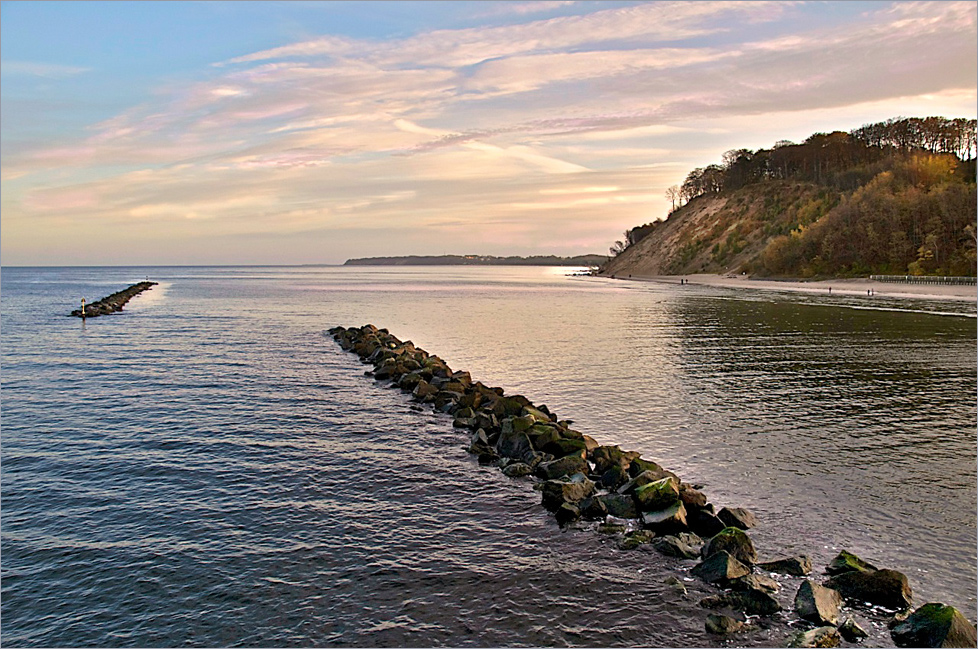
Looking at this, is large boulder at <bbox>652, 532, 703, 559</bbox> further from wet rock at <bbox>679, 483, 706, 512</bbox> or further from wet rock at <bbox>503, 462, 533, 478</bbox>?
wet rock at <bbox>503, 462, 533, 478</bbox>

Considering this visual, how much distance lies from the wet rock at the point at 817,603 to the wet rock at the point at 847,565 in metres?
0.68

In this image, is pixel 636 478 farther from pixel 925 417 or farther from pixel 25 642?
pixel 925 417

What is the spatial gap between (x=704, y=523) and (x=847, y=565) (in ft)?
7.75

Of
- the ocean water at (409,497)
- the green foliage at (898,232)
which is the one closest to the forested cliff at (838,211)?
the green foliage at (898,232)

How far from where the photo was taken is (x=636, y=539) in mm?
11312

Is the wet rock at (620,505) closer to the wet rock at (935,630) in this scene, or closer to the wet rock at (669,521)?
the wet rock at (669,521)

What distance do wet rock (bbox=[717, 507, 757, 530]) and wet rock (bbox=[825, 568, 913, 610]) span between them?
2.15m

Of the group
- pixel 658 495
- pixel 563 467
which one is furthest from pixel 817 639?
pixel 563 467

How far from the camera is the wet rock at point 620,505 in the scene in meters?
12.5

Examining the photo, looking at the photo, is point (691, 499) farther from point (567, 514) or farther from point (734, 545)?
point (567, 514)

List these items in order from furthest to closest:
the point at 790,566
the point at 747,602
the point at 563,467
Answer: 1. the point at 563,467
2. the point at 790,566
3. the point at 747,602

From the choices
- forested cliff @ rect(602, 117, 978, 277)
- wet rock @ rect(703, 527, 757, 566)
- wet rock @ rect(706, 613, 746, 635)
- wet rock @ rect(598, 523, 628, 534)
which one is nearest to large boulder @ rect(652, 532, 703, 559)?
wet rock @ rect(703, 527, 757, 566)

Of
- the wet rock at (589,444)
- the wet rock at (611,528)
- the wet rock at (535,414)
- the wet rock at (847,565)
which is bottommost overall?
the wet rock at (611,528)

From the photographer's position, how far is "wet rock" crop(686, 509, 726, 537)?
11.5 metres
